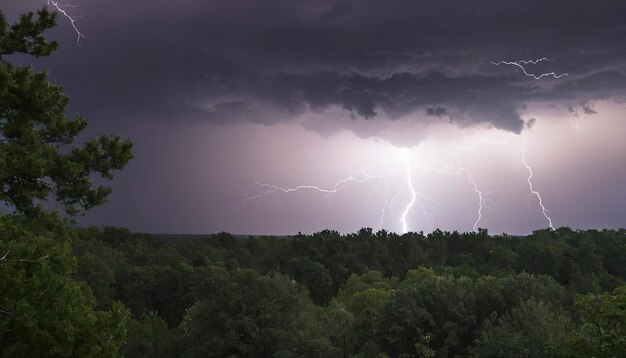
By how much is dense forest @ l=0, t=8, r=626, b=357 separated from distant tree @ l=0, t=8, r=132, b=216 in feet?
0.14

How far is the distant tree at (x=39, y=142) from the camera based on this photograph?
15.1 m

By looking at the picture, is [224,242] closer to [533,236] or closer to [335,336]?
[533,236]

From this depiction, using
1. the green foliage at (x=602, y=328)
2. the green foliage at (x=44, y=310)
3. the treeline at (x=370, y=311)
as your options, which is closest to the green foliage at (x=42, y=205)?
the green foliage at (x=44, y=310)

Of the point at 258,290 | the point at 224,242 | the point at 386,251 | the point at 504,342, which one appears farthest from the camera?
the point at 224,242

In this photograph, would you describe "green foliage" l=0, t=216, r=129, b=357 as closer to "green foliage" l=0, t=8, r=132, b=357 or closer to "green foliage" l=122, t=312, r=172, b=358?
"green foliage" l=0, t=8, r=132, b=357

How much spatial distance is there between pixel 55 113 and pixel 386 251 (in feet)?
302

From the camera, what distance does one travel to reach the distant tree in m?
15.1

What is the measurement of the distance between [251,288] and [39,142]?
30038mm

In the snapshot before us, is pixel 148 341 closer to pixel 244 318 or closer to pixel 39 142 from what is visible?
pixel 244 318

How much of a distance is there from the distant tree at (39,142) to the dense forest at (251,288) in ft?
0.14

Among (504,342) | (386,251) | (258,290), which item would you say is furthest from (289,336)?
(386,251)

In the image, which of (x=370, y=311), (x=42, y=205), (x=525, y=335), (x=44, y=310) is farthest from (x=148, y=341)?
(x=44, y=310)

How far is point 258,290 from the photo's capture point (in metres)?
43.6

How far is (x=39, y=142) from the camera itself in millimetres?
15812
